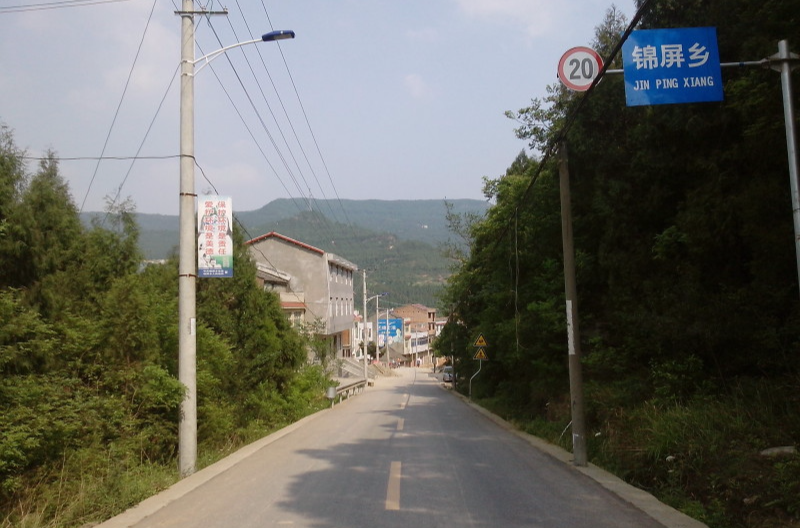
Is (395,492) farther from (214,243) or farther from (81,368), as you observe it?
(214,243)

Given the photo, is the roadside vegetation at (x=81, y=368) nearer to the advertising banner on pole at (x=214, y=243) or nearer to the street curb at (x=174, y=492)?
the street curb at (x=174, y=492)

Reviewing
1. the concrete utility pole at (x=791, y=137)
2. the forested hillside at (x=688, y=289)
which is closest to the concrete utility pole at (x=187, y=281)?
the forested hillside at (x=688, y=289)

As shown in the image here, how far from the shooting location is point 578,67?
432 inches

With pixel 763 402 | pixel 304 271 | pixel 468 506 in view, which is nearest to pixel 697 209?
pixel 763 402

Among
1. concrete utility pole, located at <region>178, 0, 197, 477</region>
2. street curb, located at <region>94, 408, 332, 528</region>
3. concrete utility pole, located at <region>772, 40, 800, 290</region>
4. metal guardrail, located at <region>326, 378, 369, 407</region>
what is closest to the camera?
concrete utility pole, located at <region>772, 40, 800, 290</region>

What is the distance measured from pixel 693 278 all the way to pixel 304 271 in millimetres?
43735

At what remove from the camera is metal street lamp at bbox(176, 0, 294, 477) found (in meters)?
12.2

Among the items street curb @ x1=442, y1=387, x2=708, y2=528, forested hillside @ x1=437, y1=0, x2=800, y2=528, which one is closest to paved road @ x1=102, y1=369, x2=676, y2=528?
street curb @ x1=442, y1=387, x2=708, y2=528

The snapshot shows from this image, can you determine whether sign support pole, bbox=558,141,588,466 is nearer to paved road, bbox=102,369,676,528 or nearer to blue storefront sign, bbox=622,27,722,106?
paved road, bbox=102,369,676,528

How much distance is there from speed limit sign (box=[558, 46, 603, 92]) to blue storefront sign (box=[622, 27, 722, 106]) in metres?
2.52

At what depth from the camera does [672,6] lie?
1441 cm

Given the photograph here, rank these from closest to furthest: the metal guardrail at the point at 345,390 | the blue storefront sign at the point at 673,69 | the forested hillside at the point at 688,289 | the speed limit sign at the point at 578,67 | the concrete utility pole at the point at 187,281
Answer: the blue storefront sign at the point at 673,69 < the forested hillside at the point at 688,289 < the speed limit sign at the point at 578,67 < the concrete utility pole at the point at 187,281 < the metal guardrail at the point at 345,390

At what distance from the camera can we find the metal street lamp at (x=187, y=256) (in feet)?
40.1

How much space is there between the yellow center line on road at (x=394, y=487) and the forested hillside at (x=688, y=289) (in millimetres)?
3608
